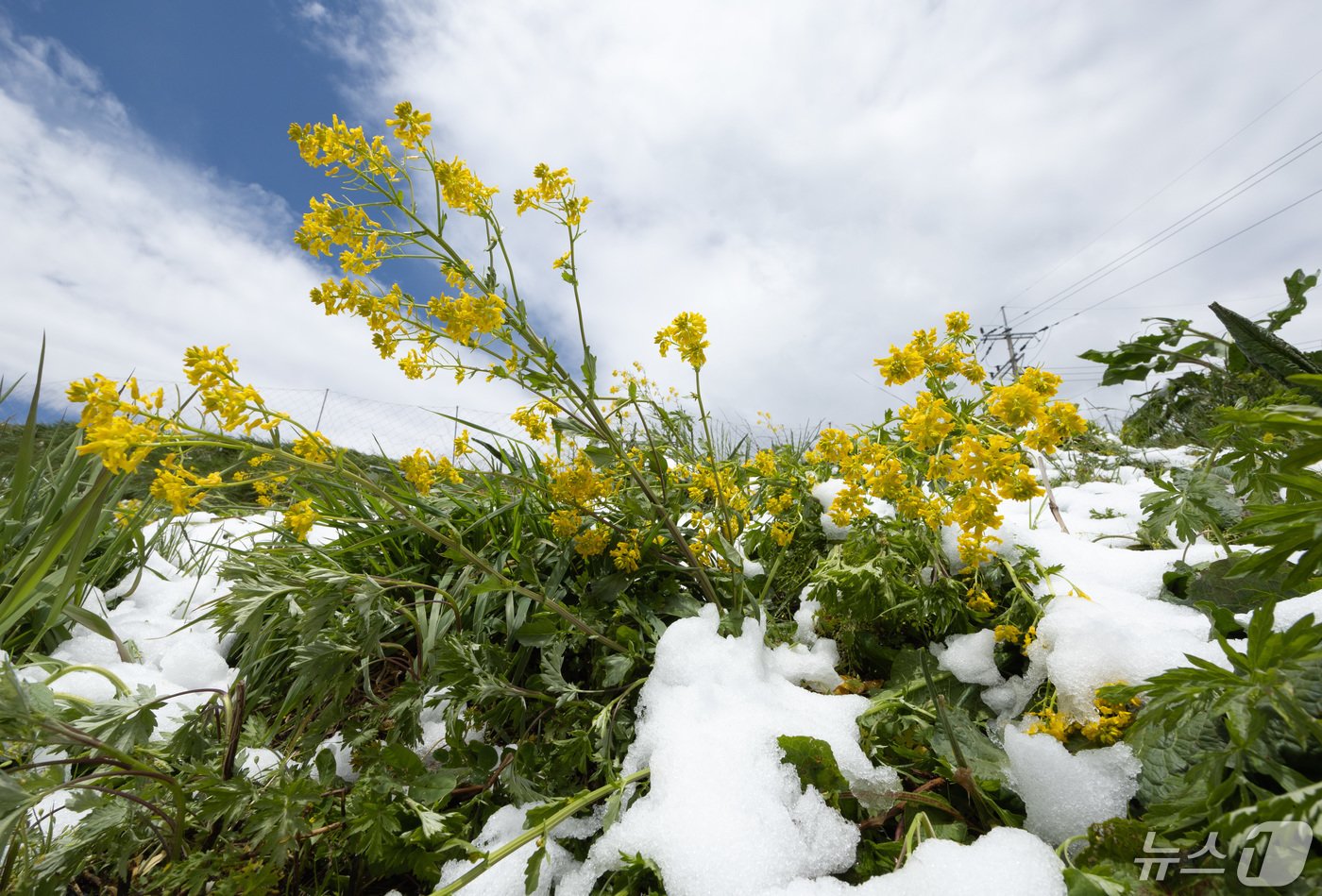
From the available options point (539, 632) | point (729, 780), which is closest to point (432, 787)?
point (539, 632)

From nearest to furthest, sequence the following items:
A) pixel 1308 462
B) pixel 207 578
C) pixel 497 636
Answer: pixel 1308 462
pixel 497 636
pixel 207 578

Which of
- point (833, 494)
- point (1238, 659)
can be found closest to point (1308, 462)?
point (1238, 659)

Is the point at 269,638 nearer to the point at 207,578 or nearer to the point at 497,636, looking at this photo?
the point at 497,636

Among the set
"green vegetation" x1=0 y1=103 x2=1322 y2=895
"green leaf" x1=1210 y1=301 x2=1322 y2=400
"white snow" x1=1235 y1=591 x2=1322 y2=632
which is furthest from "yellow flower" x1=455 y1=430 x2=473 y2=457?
"green leaf" x1=1210 y1=301 x2=1322 y2=400

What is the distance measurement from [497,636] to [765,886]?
1003 mm

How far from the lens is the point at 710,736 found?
43.8 inches

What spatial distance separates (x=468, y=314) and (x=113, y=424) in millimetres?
593

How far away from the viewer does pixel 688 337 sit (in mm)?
1402

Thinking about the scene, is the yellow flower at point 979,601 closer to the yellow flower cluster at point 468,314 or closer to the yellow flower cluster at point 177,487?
the yellow flower cluster at point 468,314

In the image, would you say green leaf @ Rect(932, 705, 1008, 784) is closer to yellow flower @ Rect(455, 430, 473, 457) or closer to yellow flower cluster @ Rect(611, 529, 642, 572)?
yellow flower cluster @ Rect(611, 529, 642, 572)

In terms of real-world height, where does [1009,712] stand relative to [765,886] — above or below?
above

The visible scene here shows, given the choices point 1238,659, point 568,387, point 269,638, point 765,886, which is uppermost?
point 568,387

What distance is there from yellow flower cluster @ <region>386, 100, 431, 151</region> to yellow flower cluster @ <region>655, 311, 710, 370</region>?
0.69 meters

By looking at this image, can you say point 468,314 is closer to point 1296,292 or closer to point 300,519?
point 300,519
